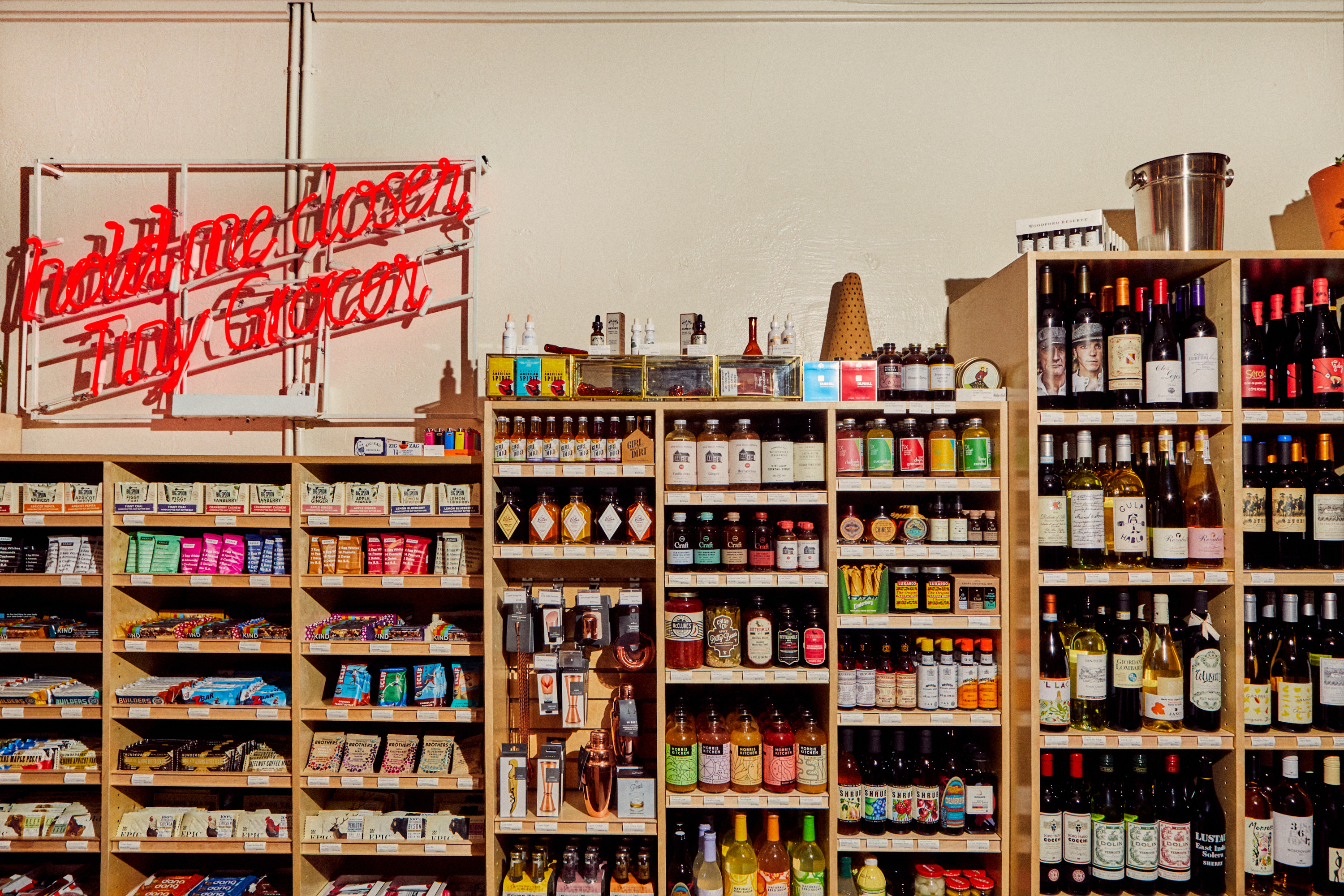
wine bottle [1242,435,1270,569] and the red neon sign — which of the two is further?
the red neon sign

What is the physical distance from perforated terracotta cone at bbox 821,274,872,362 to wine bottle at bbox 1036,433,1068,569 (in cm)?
77

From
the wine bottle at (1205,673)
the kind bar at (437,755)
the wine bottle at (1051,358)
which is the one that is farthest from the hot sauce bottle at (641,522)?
the wine bottle at (1205,673)

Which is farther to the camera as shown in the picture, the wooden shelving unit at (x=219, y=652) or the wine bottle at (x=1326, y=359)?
the wooden shelving unit at (x=219, y=652)

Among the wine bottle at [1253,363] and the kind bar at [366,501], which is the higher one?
the wine bottle at [1253,363]

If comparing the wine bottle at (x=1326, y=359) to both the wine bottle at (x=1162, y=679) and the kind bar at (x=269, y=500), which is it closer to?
the wine bottle at (x=1162, y=679)

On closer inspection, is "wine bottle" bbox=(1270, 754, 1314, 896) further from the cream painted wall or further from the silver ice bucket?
the cream painted wall

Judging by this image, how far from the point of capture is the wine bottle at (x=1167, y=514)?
251 centimetres

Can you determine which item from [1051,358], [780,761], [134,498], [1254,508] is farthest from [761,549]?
[134,498]

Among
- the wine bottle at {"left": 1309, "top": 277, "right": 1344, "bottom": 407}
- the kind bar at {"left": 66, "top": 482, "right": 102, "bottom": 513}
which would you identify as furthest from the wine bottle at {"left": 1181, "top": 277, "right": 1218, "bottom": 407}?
the kind bar at {"left": 66, "top": 482, "right": 102, "bottom": 513}

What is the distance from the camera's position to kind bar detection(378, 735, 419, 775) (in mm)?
2844

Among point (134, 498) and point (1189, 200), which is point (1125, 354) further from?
point (134, 498)

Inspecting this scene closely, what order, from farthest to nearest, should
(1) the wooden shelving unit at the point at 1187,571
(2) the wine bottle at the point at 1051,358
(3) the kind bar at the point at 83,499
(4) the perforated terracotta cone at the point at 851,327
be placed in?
(4) the perforated terracotta cone at the point at 851,327
(3) the kind bar at the point at 83,499
(2) the wine bottle at the point at 1051,358
(1) the wooden shelving unit at the point at 1187,571

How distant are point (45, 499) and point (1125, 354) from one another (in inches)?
154

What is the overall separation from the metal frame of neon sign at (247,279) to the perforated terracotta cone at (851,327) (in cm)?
155
